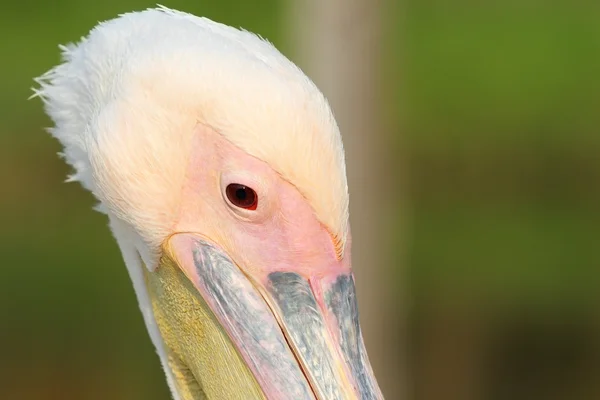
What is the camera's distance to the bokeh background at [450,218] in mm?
7707

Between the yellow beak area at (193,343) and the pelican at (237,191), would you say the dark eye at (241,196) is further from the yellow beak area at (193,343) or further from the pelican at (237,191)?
the yellow beak area at (193,343)

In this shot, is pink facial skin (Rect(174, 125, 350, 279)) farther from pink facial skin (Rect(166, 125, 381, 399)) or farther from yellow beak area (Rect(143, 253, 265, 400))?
yellow beak area (Rect(143, 253, 265, 400))

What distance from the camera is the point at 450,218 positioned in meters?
8.91

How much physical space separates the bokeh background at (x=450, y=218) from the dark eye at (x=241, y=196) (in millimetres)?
4920

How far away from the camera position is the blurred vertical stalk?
4762 mm

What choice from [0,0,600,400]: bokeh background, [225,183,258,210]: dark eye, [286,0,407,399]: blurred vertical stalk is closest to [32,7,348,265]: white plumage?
[225,183,258,210]: dark eye

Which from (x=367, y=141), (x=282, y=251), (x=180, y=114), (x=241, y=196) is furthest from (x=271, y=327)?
(x=367, y=141)

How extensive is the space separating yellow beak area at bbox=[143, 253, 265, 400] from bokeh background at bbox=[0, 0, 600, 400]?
15.0 feet

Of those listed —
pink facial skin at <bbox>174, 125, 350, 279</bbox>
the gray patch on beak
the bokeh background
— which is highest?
the bokeh background

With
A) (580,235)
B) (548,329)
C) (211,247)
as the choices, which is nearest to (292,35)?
(211,247)

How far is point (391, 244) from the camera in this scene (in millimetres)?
5355

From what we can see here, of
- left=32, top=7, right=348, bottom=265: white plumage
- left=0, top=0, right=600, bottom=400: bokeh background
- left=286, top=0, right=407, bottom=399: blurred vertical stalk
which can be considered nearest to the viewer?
left=32, top=7, right=348, bottom=265: white plumage

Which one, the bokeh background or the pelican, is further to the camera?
the bokeh background

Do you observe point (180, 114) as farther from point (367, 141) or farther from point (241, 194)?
point (367, 141)
